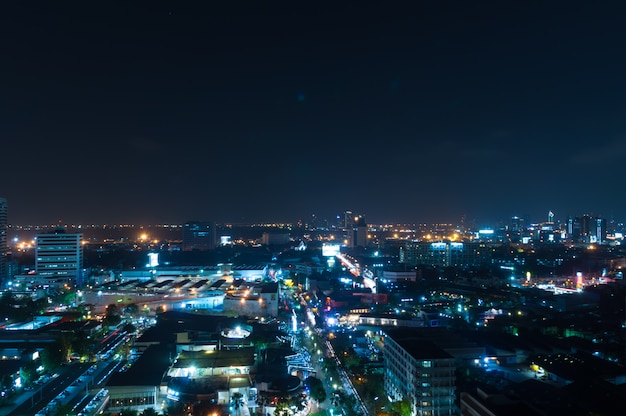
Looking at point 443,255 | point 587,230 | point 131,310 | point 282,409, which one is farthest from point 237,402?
point 587,230

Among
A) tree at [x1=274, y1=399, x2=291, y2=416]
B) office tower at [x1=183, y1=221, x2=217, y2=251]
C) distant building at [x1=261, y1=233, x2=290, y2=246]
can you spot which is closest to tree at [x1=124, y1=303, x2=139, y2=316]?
tree at [x1=274, y1=399, x2=291, y2=416]

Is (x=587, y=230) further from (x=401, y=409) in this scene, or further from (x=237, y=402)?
(x=237, y=402)

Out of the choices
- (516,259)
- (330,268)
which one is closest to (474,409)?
(330,268)

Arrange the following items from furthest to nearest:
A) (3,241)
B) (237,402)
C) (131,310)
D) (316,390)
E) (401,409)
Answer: (3,241) → (131,310) → (316,390) → (237,402) → (401,409)

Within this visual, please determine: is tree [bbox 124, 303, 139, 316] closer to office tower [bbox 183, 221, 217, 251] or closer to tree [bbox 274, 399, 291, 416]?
tree [bbox 274, 399, 291, 416]

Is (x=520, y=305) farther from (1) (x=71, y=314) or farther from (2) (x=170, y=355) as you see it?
(1) (x=71, y=314)

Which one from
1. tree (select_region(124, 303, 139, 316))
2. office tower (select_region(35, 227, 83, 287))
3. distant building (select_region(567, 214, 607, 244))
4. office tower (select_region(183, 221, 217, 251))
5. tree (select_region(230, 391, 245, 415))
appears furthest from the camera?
distant building (select_region(567, 214, 607, 244))

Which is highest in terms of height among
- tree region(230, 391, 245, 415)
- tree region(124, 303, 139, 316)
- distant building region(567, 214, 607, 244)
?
distant building region(567, 214, 607, 244)
